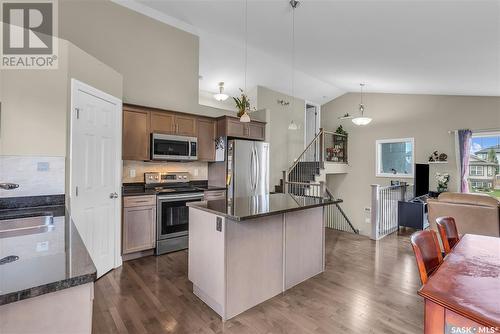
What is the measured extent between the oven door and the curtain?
19.9ft

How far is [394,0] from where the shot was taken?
2.73 m

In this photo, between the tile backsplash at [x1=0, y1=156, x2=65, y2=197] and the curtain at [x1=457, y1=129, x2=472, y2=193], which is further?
the curtain at [x1=457, y1=129, x2=472, y2=193]

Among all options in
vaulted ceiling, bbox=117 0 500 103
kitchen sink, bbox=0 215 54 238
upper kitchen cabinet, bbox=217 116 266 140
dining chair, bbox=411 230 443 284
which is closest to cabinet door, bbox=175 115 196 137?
upper kitchen cabinet, bbox=217 116 266 140

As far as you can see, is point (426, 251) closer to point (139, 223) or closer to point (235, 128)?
point (139, 223)

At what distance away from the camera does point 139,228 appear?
3736mm

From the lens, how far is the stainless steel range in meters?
3.90

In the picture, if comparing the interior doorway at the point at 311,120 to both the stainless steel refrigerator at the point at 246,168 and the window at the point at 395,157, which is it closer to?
the window at the point at 395,157

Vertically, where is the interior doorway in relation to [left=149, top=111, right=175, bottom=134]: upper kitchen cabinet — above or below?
above

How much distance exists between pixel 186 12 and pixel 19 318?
4720 mm

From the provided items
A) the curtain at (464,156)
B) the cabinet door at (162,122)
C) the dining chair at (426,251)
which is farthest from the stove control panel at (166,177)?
the curtain at (464,156)

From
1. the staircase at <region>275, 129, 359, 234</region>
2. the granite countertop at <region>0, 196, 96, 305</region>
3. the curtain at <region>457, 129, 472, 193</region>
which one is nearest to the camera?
the granite countertop at <region>0, 196, 96, 305</region>

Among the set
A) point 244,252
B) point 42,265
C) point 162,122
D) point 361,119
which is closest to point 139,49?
point 162,122

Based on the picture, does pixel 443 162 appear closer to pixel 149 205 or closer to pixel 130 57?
pixel 149 205

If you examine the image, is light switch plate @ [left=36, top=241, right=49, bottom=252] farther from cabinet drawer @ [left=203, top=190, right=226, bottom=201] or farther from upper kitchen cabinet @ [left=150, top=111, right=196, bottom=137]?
cabinet drawer @ [left=203, top=190, right=226, bottom=201]
